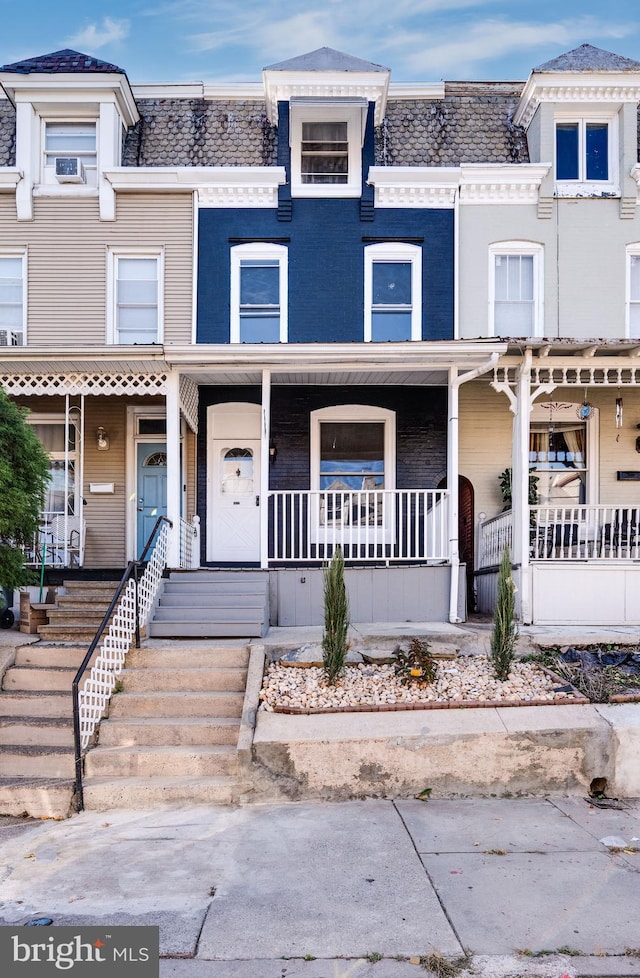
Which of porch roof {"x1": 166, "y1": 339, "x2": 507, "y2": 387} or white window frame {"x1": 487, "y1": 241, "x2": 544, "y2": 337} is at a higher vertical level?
white window frame {"x1": 487, "y1": 241, "x2": 544, "y2": 337}

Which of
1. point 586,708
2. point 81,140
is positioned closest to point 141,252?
point 81,140

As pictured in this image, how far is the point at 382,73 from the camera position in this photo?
12.4 m

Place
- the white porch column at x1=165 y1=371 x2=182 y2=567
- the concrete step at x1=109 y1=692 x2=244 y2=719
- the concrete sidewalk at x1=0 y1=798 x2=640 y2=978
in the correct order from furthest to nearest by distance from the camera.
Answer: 1. the white porch column at x1=165 y1=371 x2=182 y2=567
2. the concrete step at x1=109 y1=692 x2=244 y2=719
3. the concrete sidewalk at x1=0 y1=798 x2=640 y2=978

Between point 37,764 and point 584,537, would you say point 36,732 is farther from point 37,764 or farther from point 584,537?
point 584,537

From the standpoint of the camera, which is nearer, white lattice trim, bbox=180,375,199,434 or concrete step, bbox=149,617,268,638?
concrete step, bbox=149,617,268,638

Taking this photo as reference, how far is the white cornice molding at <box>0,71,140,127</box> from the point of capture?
12.6 metres

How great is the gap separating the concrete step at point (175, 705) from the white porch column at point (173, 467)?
10.1 feet

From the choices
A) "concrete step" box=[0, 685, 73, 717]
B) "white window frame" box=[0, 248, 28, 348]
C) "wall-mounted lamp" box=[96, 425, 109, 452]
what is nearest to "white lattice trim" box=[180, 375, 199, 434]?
"wall-mounted lamp" box=[96, 425, 109, 452]

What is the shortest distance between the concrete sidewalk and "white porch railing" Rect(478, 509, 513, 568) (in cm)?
493

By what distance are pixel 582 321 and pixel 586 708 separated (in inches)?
293

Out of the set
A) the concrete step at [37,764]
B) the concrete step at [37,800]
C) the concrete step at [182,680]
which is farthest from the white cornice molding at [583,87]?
the concrete step at [37,800]

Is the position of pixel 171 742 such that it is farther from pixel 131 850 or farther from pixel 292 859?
pixel 292 859

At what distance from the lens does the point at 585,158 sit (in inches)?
507

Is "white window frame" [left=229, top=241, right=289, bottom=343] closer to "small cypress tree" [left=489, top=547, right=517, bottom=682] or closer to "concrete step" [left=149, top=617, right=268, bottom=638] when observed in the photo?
"concrete step" [left=149, top=617, right=268, bottom=638]
